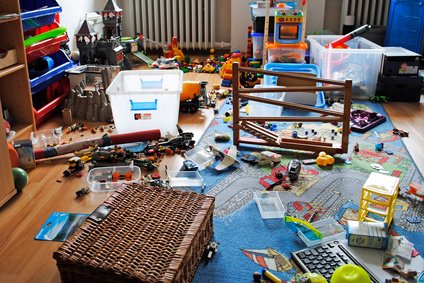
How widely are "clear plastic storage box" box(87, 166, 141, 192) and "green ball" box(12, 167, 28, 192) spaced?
0.29 m

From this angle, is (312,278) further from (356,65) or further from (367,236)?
(356,65)

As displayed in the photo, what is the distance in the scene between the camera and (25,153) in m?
2.28

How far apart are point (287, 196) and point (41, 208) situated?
1.09 metres

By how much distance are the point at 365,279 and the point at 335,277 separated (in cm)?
9

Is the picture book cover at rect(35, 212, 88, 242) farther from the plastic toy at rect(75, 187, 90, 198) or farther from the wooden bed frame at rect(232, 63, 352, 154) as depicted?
the wooden bed frame at rect(232, 63, 352, 154)

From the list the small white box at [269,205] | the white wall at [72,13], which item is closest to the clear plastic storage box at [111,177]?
the small white box at [269,205]

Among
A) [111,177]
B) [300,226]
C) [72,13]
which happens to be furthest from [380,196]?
[72,13]

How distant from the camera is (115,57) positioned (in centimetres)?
368

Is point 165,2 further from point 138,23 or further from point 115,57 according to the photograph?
point 115,57

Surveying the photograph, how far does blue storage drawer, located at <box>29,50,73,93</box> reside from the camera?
280 centimetres

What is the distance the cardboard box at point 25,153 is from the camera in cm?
226

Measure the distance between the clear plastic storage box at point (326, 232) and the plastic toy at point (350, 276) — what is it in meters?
0.30

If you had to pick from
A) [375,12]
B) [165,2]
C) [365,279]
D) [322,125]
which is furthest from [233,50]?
[365,279]

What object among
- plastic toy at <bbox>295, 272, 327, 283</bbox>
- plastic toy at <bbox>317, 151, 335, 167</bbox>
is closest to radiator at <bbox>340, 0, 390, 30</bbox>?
plastic toy at <bbox>317, 151, 335, 167</bbox>
